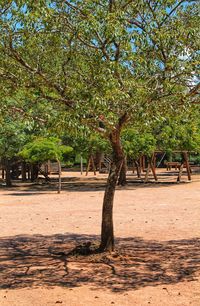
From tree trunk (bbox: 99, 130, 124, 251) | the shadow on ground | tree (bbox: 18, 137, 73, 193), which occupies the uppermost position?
tree (bbox: 18, 137, 73, 193)

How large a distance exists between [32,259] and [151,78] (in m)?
4.39

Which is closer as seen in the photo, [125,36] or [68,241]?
[125,36]

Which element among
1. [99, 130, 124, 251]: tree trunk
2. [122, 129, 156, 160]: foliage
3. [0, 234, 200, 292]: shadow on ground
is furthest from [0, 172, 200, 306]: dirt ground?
[122, 129, 156, 160]: foliage

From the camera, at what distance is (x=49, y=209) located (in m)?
18.5

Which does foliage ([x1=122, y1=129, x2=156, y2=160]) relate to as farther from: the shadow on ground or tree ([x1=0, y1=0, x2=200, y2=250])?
tree ([x1=0, y1=0, x2=200, y2=250])

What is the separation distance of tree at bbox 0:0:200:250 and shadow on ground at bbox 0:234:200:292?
76 cm

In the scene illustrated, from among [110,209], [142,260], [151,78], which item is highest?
[151,78]

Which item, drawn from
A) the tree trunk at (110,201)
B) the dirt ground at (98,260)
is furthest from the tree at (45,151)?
the tree trunk at (110,201)

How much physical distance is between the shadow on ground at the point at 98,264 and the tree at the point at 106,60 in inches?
30.1

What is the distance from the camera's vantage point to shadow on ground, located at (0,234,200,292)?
7961 millimetres

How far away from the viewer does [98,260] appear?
941 cm

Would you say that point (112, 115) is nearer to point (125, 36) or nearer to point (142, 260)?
Answer: point (125, 36)

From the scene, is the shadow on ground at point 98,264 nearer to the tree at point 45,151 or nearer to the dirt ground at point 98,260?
the dirt ground at point 98,260

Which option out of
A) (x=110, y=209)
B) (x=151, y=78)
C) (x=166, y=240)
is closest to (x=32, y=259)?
(x=110, y=209)
